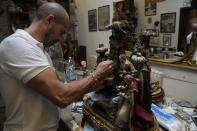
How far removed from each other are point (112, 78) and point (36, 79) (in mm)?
448

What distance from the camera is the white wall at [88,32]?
8.02 ft

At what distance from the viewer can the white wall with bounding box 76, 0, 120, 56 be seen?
96.2 inches

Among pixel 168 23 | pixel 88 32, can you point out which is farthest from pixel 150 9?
pixel 88 32

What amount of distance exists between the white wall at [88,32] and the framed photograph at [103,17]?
70 mm

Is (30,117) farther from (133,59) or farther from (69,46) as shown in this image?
(69,46)

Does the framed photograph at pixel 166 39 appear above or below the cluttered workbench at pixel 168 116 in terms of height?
above

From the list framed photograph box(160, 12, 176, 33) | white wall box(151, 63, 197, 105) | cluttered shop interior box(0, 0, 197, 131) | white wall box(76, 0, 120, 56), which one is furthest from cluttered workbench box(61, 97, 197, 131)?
white wall box(76, 0, 120, 56)

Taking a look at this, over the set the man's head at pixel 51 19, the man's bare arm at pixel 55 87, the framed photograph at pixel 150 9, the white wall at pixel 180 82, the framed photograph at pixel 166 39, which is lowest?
the white wall at pixel 180 82

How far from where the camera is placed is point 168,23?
1323 millimetres

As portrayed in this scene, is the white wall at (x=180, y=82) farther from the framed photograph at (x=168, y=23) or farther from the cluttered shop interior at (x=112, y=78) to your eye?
the framed photograph at (x=168, y=23)

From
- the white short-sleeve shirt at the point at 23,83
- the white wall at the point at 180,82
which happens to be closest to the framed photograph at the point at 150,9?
the white wall at the point at 180,82

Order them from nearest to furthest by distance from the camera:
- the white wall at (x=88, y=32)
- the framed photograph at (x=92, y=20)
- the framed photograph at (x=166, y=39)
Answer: the framed photograph at (x=166, y=39)
the white wall at (x=88, y=32)
the framed photograph at (x=92, y=20)

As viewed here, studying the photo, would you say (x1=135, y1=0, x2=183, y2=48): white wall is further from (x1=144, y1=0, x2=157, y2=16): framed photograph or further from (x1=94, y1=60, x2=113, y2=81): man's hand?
(x1=94, y1=60, x2=113, y2=81): man's hand

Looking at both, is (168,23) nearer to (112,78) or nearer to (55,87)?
(112,78)
